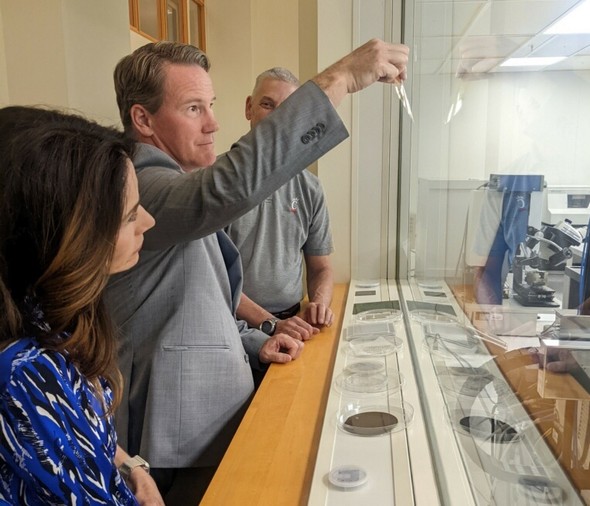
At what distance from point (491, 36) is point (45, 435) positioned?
78 cm

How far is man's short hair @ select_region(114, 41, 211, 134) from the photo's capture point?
1.19 m

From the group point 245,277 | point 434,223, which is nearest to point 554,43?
point 434,223

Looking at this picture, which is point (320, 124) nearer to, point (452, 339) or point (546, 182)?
point (546, 182)

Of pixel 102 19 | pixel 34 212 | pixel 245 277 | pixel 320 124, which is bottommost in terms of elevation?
pixel 245 277

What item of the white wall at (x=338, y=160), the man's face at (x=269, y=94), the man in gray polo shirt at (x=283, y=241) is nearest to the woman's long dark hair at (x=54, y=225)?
the man in gray polo shirt at (x=283, y=241)

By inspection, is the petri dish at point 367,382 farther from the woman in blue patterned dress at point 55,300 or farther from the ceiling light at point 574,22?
the ceiling light at point 574,22

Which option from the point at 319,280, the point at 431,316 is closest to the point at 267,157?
the point at 431,316

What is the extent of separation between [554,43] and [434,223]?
96 cm

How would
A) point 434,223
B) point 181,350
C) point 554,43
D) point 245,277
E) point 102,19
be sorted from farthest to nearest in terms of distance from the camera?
point 102,19 → point 245,277 → point 434,223 → point 181,350 → point 554,43

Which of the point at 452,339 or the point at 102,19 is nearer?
the point at 452,339

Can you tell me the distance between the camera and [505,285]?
0.78m

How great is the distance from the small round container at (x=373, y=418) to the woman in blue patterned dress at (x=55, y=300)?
Result: 443 millimetres

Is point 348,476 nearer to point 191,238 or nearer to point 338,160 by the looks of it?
point 191,238

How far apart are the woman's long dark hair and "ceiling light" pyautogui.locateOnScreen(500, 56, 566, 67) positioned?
51 centimetres
